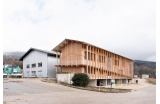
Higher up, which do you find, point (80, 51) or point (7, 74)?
point (80, 51)

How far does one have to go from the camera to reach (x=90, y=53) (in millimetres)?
32250

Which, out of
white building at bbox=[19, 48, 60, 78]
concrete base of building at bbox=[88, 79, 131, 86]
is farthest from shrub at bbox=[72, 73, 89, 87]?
white building at bbox=[19, 48, 60, 78]

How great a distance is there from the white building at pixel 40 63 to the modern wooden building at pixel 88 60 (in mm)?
2683

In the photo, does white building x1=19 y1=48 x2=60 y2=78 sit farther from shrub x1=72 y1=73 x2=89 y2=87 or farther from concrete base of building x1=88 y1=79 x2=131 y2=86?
shrub x1=72 y1=73 x2=89 y2=87

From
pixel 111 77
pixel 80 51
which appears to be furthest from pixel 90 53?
pixel 111 77

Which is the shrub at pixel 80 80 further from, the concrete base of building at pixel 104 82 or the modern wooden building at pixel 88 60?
the concrete base of building at pixel 104 82

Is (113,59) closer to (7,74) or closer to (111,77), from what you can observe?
(111,77)

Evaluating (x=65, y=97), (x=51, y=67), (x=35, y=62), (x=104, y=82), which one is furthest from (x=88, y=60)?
(x=65, y=97)

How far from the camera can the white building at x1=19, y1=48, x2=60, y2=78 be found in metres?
38.1

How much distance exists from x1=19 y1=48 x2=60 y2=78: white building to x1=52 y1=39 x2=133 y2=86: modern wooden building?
268 cm

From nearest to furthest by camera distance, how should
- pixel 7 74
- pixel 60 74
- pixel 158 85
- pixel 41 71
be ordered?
pixel 158 85
pixel 60 74
pixel 41 71
pixel 7 74

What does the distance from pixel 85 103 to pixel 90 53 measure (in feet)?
63.7

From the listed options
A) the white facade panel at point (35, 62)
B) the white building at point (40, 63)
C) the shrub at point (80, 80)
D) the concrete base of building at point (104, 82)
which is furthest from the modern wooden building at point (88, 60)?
the white facade panel at point (35, 62)

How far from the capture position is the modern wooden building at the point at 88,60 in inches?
1228
